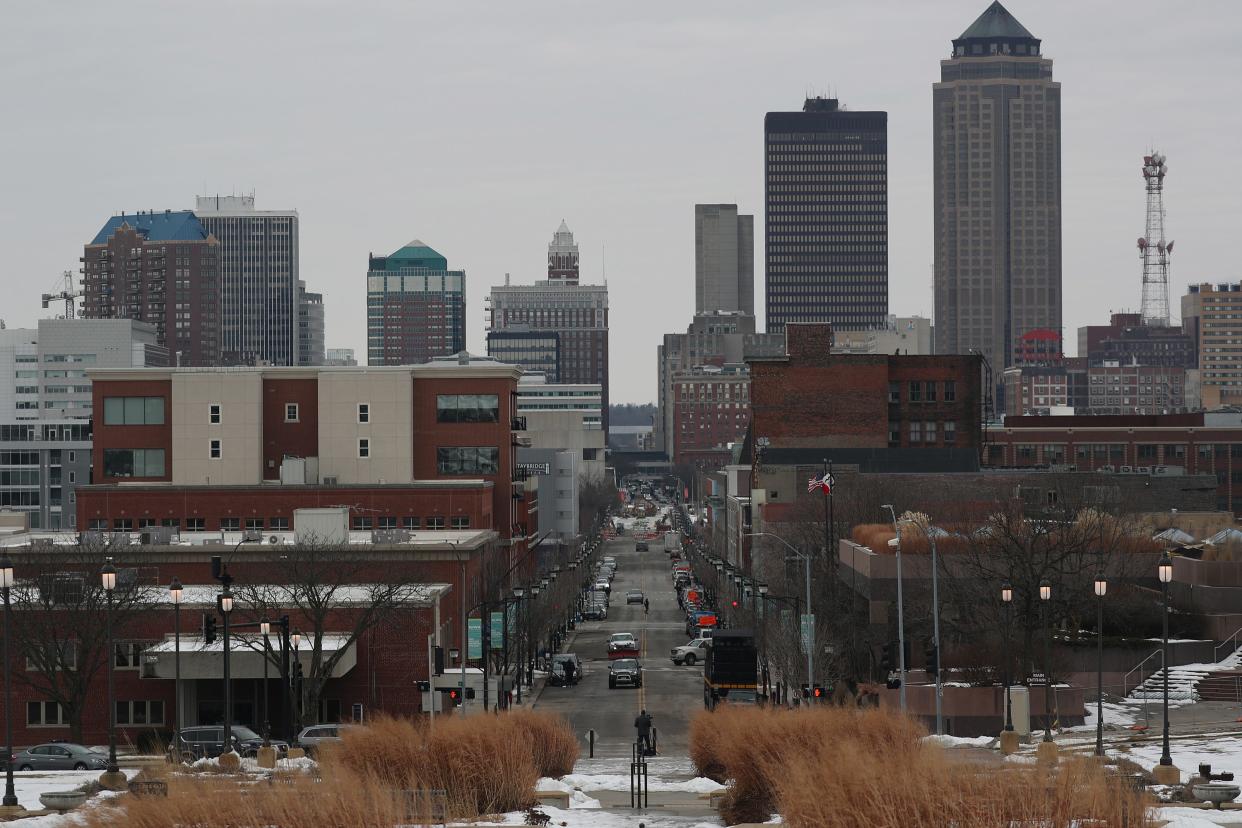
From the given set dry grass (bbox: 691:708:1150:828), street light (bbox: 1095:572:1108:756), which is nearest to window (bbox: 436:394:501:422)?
street light (bbox: 1095:572:1108:756)

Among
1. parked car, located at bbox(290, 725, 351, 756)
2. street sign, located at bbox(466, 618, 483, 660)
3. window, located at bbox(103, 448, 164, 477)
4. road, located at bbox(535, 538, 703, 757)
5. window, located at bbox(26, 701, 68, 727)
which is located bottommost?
road, located at bbox(535, 538, 703, 757)

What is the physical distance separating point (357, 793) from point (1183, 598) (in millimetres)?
58130

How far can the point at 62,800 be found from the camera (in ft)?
116

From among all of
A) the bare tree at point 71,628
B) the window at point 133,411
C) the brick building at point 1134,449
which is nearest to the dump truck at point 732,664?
the bare tree at point 71,628

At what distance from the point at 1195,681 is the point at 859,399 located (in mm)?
81577

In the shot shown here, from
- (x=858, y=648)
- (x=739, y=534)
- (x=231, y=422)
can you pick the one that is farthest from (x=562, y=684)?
(x=739, y=534)

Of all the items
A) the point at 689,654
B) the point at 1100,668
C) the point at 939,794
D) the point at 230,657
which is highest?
the point at 939,794

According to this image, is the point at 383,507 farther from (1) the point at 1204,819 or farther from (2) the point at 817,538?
(1) the point at 1204,819

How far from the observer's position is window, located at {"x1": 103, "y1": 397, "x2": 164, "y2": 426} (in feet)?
384

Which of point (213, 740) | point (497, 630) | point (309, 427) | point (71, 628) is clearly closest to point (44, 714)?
point (71, 628)

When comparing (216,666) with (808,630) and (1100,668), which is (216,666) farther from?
(1100,668)

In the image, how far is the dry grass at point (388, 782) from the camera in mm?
25078

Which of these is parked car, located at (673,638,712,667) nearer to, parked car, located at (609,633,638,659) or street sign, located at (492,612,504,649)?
parked car, located at (609,633,638,659)

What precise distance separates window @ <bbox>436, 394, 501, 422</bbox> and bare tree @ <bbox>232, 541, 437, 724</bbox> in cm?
3687
